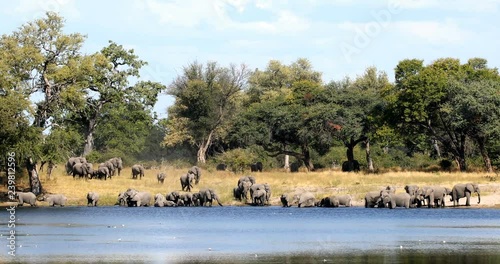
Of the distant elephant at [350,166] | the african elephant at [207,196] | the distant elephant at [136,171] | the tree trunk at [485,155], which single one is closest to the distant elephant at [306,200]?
the african elephant at [207,196]

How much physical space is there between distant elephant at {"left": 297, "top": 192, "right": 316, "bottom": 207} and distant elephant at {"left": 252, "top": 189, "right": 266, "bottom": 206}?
7.83 feet

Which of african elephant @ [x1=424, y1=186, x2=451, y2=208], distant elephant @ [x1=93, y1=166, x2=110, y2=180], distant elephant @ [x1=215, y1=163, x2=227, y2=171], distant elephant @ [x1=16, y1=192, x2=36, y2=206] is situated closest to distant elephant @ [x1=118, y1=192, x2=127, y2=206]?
distant elephant @ [x1=16, y1=192, x2=36, y2=206]

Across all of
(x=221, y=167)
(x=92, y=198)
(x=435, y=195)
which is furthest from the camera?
(x=221, y=167)

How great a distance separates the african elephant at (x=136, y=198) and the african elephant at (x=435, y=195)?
17.0 metres

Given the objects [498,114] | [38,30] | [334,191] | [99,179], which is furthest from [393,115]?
[38,30]

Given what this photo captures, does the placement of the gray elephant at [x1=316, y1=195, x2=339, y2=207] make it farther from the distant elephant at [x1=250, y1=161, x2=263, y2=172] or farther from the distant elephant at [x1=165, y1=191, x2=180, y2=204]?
the distant elephant at [x1=250, y1=161, x2=263, y2=172]

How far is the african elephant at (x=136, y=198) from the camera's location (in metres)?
62.3

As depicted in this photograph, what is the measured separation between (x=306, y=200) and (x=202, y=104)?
54074 mm

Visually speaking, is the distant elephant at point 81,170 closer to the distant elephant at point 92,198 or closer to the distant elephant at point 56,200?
the distant elephant at point 56,200

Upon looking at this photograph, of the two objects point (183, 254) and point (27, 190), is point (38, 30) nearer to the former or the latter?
point (27, 190)

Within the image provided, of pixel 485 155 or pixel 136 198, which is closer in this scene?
pixel 136 198

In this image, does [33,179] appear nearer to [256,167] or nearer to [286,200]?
[286,200]

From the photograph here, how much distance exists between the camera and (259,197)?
63.5m

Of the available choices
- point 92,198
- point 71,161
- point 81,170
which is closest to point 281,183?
point 81,170
